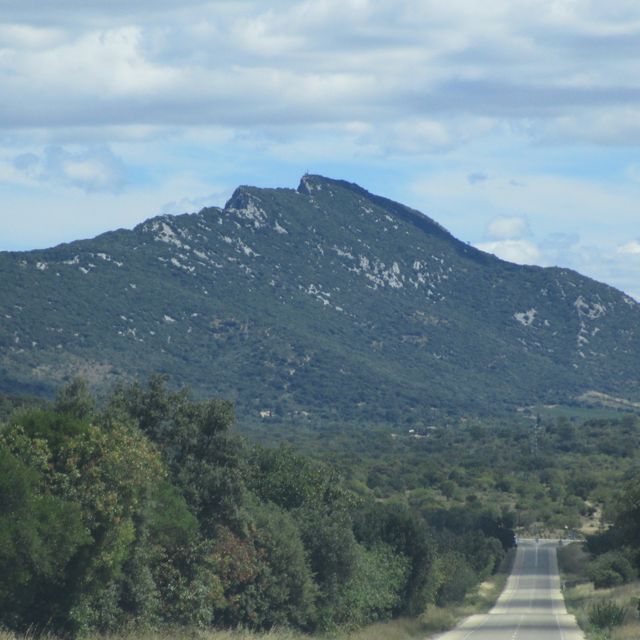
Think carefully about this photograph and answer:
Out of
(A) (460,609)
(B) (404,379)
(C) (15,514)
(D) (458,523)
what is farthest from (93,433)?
(B) (404,379)

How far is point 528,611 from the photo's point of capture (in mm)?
61375

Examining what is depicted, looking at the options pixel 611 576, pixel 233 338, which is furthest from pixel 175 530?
pixel 233 338

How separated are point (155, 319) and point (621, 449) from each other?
6317cm

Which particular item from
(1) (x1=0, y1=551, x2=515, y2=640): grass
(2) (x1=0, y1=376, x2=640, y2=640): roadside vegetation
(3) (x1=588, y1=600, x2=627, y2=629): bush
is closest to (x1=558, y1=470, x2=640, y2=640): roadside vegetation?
(3) (x1=588, y1=600, x2=627, y2=629): bush

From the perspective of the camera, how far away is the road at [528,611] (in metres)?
45.8

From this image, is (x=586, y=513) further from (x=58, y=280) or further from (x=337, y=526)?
(x=58, y=280)

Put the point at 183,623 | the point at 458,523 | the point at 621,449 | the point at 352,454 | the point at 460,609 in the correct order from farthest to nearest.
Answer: the point at 621,449 < the point at 352,454 < the point at 458,523 < the point at 460,609 < the point at 183,623

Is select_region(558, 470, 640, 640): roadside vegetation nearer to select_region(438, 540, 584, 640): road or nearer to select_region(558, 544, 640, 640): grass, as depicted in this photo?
select_region(558, 544, 640, 640): grass

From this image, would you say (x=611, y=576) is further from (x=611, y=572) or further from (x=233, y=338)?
(x=233, y=338)

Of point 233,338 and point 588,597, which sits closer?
point 588,597

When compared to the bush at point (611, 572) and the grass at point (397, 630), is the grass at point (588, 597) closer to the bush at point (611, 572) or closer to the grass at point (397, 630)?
the bush at point (611, 572)

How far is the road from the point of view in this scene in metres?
45.8

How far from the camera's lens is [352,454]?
133m

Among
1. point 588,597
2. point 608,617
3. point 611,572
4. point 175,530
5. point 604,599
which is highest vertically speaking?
point 175,530
